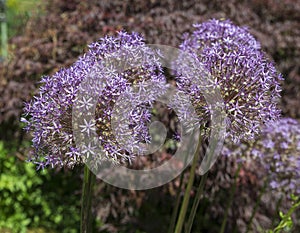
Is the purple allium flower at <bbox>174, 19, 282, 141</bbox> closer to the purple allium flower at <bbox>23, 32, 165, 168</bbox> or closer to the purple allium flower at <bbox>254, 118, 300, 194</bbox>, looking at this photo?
the purple allium flower at <bbox>23, 32, 165, 168</bbox>

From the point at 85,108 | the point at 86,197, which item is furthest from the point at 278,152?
the point at 85,108

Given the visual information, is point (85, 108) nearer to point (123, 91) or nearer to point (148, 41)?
point (123, 91)

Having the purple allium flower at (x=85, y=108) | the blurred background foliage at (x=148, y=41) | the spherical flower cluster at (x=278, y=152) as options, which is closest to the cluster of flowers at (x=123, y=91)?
the purple allium flower at (x=85, y=108)

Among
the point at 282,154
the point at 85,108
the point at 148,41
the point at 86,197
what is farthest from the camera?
the point at 148,41

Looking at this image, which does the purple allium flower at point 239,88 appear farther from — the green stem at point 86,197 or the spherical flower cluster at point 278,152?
the spherical flower cluster at point 278,152

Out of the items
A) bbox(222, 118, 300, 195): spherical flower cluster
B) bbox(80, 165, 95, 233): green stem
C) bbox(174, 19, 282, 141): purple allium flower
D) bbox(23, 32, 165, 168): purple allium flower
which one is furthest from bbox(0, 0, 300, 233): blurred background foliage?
bbox(80, 165, 95, 233): green stem

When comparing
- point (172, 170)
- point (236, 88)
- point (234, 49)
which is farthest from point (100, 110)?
point (172, 170)
